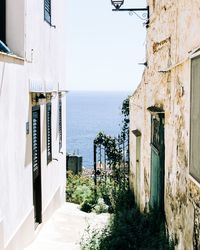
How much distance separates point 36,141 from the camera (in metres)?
11.1

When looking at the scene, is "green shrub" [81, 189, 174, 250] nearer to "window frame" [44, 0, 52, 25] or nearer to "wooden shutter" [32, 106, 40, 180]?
"wooden shutter" [32, 106, 40, 180]

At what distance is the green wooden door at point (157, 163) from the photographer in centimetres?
858

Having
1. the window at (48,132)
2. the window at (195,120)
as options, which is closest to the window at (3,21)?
the window at (48,132)

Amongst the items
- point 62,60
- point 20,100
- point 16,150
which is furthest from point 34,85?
point 62,60

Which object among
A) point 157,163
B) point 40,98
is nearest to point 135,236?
point 157,163

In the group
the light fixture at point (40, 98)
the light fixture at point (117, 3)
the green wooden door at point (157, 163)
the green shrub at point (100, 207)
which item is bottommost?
the green shrub at point (100, 207)

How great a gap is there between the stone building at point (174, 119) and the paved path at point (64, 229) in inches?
70.4

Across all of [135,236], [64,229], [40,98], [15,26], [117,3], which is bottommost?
[64,229]

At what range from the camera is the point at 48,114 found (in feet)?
42.6

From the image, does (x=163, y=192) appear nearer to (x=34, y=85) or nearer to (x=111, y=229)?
(x=111, y=229)

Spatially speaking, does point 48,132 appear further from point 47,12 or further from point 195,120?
point 195,120

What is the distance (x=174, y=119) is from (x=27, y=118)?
3.65 meters

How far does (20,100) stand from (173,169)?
338cm

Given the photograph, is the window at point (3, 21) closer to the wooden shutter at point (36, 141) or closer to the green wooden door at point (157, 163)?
the wooden shutter at point (36, 141)
